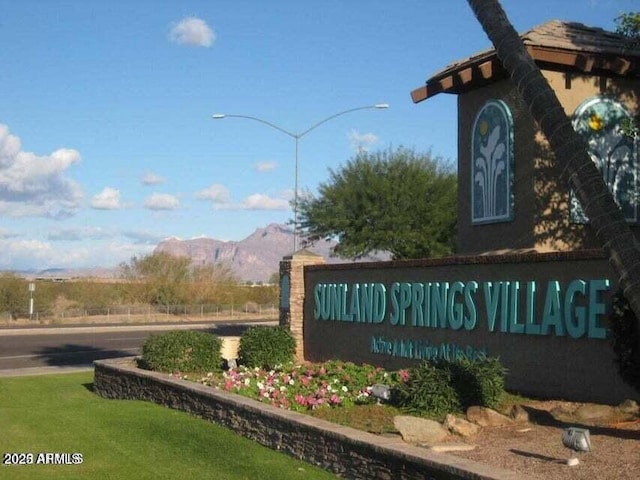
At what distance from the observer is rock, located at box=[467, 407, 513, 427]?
39.3ft

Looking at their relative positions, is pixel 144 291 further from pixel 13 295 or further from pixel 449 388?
pixel 449 388

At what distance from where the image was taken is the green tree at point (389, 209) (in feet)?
120

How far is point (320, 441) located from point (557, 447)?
109 inches

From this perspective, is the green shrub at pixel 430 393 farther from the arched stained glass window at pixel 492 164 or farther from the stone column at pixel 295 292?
the stone column at pixel 295 292

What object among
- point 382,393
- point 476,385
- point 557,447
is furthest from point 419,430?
point 382,393

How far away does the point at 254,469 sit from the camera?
1069 centimetres

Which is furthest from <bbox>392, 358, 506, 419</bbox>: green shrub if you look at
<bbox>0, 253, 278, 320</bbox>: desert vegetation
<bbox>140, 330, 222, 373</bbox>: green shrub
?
<bbox>0, 253, 278, 320</bbox>: desert vegetation

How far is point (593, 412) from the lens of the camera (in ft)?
40.4

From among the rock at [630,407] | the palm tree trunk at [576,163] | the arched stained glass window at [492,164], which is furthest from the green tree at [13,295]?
the palm tree trunk at [576,163]

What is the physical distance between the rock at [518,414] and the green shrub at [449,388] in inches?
21.9

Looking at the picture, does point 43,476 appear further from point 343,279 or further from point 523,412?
point 343,279

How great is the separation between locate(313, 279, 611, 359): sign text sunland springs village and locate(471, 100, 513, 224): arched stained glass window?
8.99 feet

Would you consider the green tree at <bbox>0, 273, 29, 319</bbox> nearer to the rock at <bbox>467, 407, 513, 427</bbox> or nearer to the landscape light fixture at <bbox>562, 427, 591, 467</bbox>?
the rock at <bbox>467, 407, 513, 427</bbox>

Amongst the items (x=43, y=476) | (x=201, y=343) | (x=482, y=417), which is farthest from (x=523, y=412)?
(x=201, y=343)
